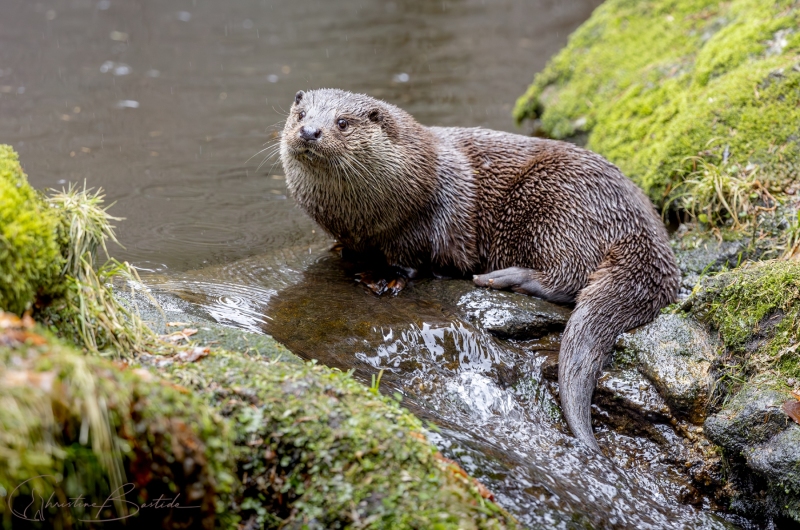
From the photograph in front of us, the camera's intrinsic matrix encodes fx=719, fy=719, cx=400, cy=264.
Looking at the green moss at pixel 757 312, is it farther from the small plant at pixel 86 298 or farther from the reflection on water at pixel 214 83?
the reflection on water at pixel 214 83

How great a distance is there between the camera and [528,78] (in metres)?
9.91

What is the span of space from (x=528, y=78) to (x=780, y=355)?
24.3 feet

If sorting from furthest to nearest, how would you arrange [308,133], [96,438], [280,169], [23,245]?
[280,169]
[308,133]
[23,245]
[96,438]

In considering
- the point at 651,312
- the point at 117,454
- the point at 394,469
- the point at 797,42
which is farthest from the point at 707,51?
the point at 117,454

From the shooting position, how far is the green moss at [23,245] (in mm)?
1925

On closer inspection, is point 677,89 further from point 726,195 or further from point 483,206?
point 483,206

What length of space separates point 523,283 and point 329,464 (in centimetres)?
246

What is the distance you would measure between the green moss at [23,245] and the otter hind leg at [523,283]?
2.66m

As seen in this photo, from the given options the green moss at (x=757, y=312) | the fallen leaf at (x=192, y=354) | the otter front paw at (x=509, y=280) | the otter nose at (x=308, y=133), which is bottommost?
the otter front paw at (x=509, y=280)

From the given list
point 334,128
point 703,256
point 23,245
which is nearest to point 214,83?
point 334,128

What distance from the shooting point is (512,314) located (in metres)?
3.96

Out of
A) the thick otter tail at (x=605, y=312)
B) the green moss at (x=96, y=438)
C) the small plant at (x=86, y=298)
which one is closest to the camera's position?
the green moss at (x=96, y=438)

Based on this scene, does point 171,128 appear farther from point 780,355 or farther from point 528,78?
point 780,355

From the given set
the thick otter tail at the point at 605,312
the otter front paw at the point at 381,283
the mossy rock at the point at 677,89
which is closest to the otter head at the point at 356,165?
the otter front paw at the point at 381,283
